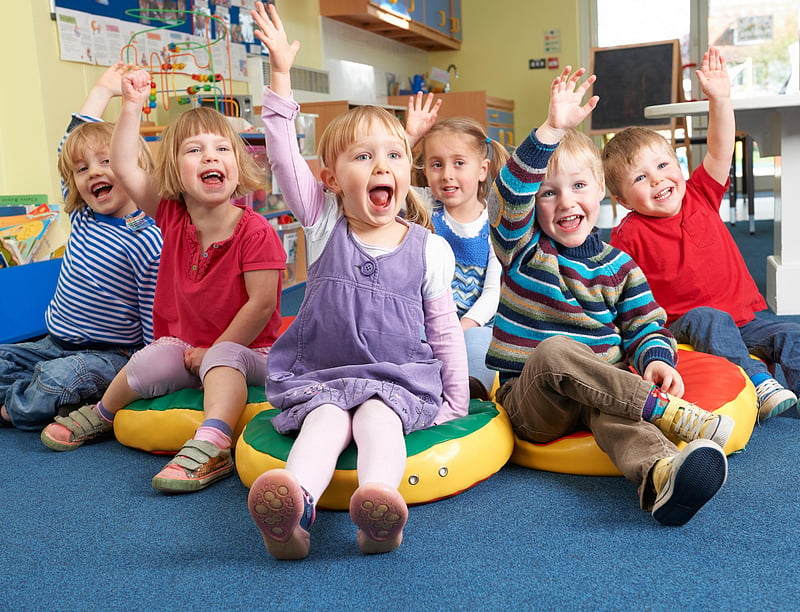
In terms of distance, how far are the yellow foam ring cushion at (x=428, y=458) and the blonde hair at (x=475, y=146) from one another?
2.53ft

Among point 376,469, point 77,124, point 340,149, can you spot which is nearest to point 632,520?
point 376,469

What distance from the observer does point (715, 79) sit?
1.76 m

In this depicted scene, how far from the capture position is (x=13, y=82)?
3020 mm

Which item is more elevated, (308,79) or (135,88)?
(308,79)

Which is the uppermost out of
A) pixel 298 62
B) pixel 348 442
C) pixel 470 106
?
pixel 298 62

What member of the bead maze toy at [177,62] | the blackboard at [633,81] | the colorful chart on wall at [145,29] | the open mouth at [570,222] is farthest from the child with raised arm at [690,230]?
the blackboard at [633,81]

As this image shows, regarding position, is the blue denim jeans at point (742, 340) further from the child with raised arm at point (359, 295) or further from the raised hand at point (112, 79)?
the raised hand at point (112, 79)

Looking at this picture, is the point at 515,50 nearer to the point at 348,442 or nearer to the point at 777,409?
the point at 777,409

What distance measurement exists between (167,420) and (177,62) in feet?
8.43

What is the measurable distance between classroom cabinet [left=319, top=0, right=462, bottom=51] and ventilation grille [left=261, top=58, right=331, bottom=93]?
1.35 ft

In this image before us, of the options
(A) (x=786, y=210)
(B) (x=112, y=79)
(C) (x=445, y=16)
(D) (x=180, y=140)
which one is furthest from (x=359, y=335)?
(C) (x=445, y=16)

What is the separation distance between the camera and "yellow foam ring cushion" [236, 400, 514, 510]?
131 cm

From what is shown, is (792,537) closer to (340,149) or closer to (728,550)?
(728,550)

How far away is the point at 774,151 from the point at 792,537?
2.07 m
